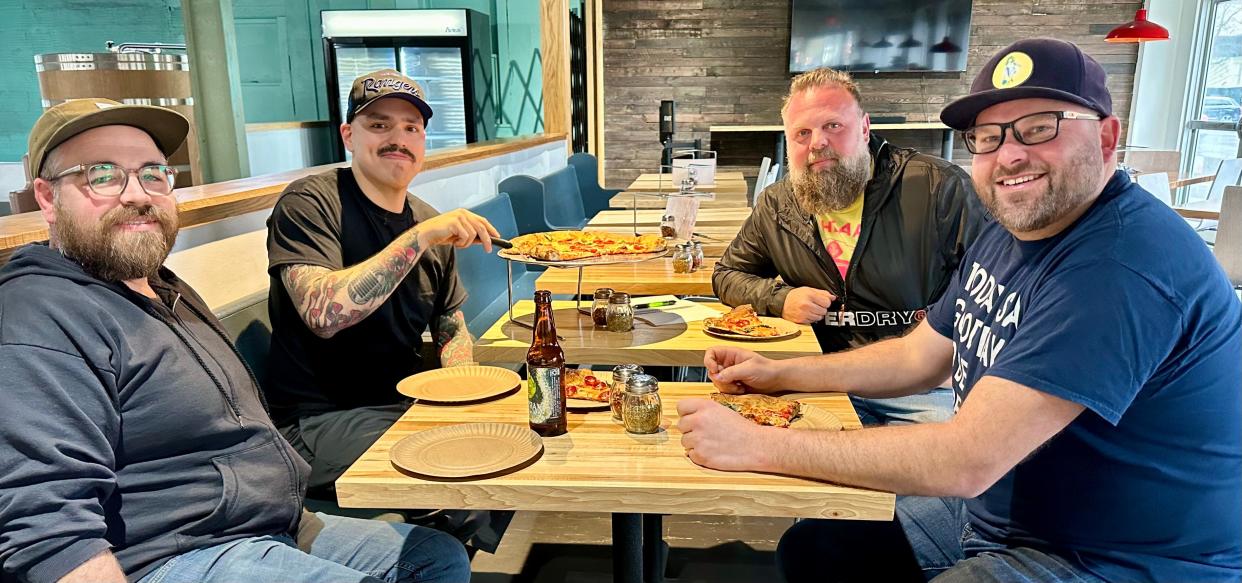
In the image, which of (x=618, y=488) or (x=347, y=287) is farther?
(x=347, y=287)

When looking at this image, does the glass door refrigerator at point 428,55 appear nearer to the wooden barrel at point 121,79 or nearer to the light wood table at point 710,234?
the light wood table at point 710,234

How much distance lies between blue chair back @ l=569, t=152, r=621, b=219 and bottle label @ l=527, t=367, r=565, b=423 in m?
5.52

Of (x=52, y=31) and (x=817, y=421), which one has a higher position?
(x=52, y=31)

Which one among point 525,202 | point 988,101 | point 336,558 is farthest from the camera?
point 525,202

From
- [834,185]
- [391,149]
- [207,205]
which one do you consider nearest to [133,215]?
[207,205]

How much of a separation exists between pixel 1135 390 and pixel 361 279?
5.20ft

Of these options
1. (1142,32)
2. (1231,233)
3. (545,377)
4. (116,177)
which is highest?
(1142,32)

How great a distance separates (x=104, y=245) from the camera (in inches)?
51.7

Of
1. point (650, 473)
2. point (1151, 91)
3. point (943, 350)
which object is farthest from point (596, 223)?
point (1151, 91)

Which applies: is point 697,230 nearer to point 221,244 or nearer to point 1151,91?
point 221,244

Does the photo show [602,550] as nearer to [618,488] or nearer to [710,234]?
[618,488]

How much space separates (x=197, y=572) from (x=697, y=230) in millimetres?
2896

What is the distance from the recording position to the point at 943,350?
1713 mm

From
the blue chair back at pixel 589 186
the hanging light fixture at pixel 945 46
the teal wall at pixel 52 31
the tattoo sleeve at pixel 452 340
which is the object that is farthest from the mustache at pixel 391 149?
the hanging light fixture at pixel 945 46
